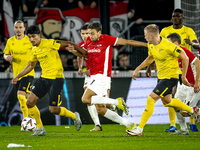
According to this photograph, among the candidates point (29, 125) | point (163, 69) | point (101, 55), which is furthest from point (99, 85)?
point (29, 125)

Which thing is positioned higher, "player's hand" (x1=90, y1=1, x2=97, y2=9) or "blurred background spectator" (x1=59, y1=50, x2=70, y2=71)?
"player's hand" (x1=90, y1=1, x2=97, y2=9)

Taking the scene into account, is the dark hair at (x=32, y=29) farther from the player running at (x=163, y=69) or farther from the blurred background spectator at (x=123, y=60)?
the blurred background spectator at (x=123, y=60)

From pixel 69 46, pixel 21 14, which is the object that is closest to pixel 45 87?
pixel 69 46

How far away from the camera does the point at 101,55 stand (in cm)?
679

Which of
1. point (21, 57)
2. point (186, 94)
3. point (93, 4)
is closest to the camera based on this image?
point (186, 94)

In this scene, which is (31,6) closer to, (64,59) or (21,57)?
(64,59)

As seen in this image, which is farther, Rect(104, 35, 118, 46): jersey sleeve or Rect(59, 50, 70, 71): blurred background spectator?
Rect(59, 50, 70, 71): blurred background spectator

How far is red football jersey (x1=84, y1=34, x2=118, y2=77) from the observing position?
22.1 ft

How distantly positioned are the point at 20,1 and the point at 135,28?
4126 millimetres

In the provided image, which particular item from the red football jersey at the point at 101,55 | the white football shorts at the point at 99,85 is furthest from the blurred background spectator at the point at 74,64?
the white football shorts at the point at 99,85

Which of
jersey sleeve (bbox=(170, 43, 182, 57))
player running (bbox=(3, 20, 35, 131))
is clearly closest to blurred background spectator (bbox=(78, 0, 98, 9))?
player running (bbox=(3, 20, 35, 131))

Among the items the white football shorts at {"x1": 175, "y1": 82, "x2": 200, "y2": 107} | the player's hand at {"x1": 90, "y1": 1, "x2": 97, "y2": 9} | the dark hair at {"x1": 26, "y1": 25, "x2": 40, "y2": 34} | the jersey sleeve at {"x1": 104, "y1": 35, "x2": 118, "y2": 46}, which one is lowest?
the white football shorts at {"x1": 175, "y1": 82, "x2": 200, "y2": 107}

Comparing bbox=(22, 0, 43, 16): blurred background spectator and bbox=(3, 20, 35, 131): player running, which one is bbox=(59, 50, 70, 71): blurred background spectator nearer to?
bbox=(22, 0, 43, 16): blurred background spectator

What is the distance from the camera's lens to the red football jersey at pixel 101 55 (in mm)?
6750
